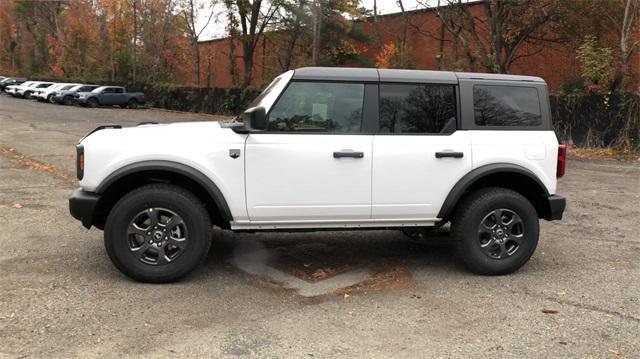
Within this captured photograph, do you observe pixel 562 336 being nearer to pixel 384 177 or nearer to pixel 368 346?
pixel 368 346

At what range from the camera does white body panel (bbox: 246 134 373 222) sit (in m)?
4.87

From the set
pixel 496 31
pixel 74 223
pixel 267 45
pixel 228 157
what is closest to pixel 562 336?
pixel 228 157

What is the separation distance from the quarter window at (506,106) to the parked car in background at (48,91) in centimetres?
4158

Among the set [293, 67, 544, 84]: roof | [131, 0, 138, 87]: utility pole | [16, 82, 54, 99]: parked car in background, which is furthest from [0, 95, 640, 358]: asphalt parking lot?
[16, 82, 54, 99]: parked car in background

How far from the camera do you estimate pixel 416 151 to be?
5070mm

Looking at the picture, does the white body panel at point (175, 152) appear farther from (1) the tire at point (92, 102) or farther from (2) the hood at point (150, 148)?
(1) the tire at point (92, 102)

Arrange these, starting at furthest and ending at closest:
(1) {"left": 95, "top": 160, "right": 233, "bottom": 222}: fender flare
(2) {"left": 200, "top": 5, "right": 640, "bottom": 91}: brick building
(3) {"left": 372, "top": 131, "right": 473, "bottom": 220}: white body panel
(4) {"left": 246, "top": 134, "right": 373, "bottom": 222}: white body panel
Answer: (2) {"left": 200, "top": 5, "right": 640, "bottom": 91}: brick building → (3) {"left": 372, "top": 131, "right": 473, "bottom": 220}: white body panel → (4) {"left": 246, "top": 134, "right": 373, "bottom": 222}: white body panel → (1) {"left": 95, "top": 160, "right": 233, "bottom": 222}: fender flare

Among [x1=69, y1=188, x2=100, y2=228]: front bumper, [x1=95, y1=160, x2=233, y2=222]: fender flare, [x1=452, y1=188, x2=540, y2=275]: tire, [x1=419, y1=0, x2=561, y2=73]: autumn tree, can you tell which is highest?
[x1=419, y1=0, x2=561, y2=73]: autumn tree

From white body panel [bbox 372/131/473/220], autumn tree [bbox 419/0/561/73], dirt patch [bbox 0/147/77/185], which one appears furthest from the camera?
autumn tree [bbox 419/0/561/73]

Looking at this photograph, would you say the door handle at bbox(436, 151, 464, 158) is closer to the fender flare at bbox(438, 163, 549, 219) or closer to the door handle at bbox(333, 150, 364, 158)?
the fender flare at bbox(438, 163, 549, 219)

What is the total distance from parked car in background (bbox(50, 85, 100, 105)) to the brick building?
403 inches

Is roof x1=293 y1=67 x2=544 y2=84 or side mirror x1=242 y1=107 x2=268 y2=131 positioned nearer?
side mirror x1=242 y1=107 x2=268 y2=131

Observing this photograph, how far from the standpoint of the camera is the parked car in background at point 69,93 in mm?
40250

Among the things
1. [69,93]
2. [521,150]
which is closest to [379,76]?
[521,150]
